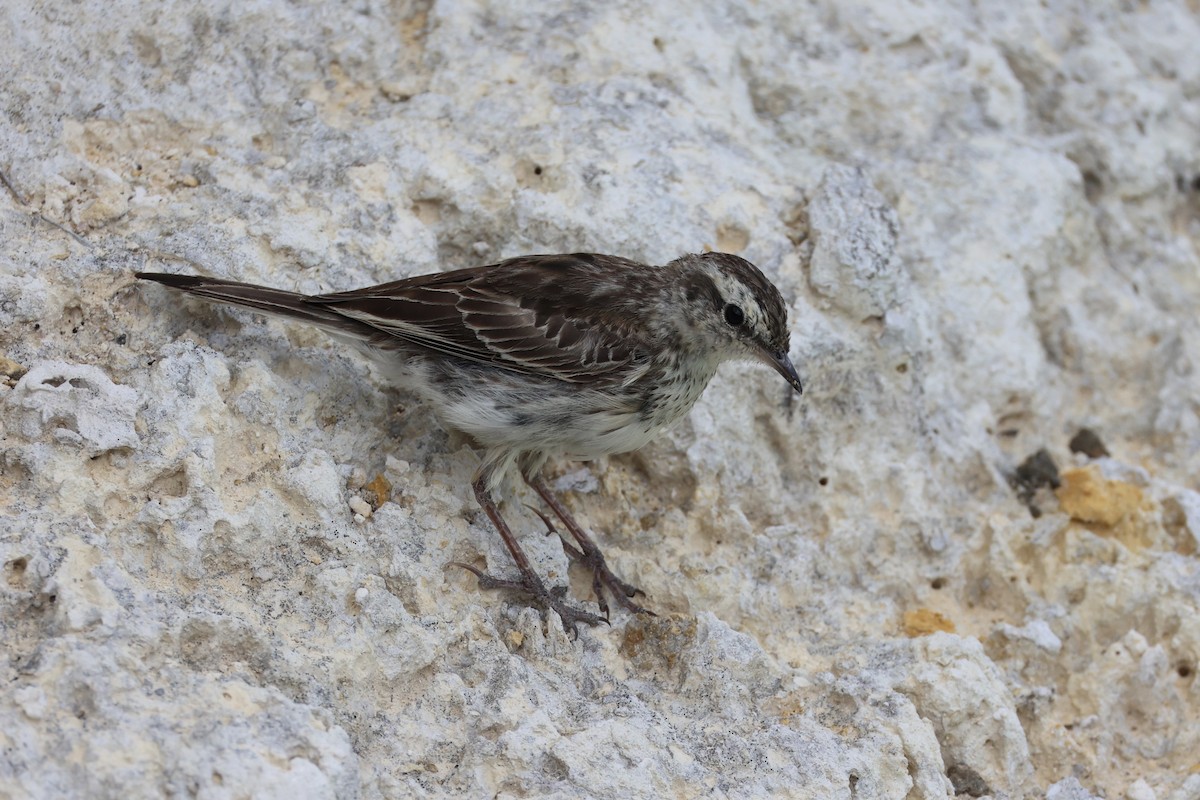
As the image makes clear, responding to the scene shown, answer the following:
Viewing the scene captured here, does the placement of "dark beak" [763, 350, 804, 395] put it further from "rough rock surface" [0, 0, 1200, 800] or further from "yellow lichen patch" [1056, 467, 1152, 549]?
"yellow lichen patch" [1056, 467, 1152, 549]

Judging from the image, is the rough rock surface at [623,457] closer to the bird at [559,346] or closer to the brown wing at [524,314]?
the bird at [559,346]

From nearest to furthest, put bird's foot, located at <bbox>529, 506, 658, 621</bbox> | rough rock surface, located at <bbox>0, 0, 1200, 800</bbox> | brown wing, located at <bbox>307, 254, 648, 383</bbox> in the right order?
rough rock surface, located at <bbox>0, 0, 1200, 800</bbox> → bird's foot, located at <bbox>529, 506, 658, 621</bbox> → brown wing, located at <bbox>307, 254, 648, 383</bbox>

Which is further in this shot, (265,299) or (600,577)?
(600,577)

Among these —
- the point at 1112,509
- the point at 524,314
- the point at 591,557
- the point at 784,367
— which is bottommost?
the point at 591,557

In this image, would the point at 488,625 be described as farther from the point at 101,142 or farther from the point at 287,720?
the point at 101,142


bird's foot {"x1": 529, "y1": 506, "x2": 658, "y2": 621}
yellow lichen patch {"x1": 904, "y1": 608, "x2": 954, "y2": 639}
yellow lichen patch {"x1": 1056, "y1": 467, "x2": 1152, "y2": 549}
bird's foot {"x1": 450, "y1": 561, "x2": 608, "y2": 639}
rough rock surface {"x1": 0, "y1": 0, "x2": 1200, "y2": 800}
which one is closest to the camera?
rough rock surface {"x1": 0, "y1": 0, "x2": 1200, "y2": 800}

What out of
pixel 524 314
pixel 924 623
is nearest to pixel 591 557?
pixel 524 314

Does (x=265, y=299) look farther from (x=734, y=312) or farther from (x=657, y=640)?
(x=657, y=640)

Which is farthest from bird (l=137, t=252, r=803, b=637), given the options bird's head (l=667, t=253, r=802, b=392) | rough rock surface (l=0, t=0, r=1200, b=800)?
rough rock surface (l=0, t=0, r=1200, b=800)
